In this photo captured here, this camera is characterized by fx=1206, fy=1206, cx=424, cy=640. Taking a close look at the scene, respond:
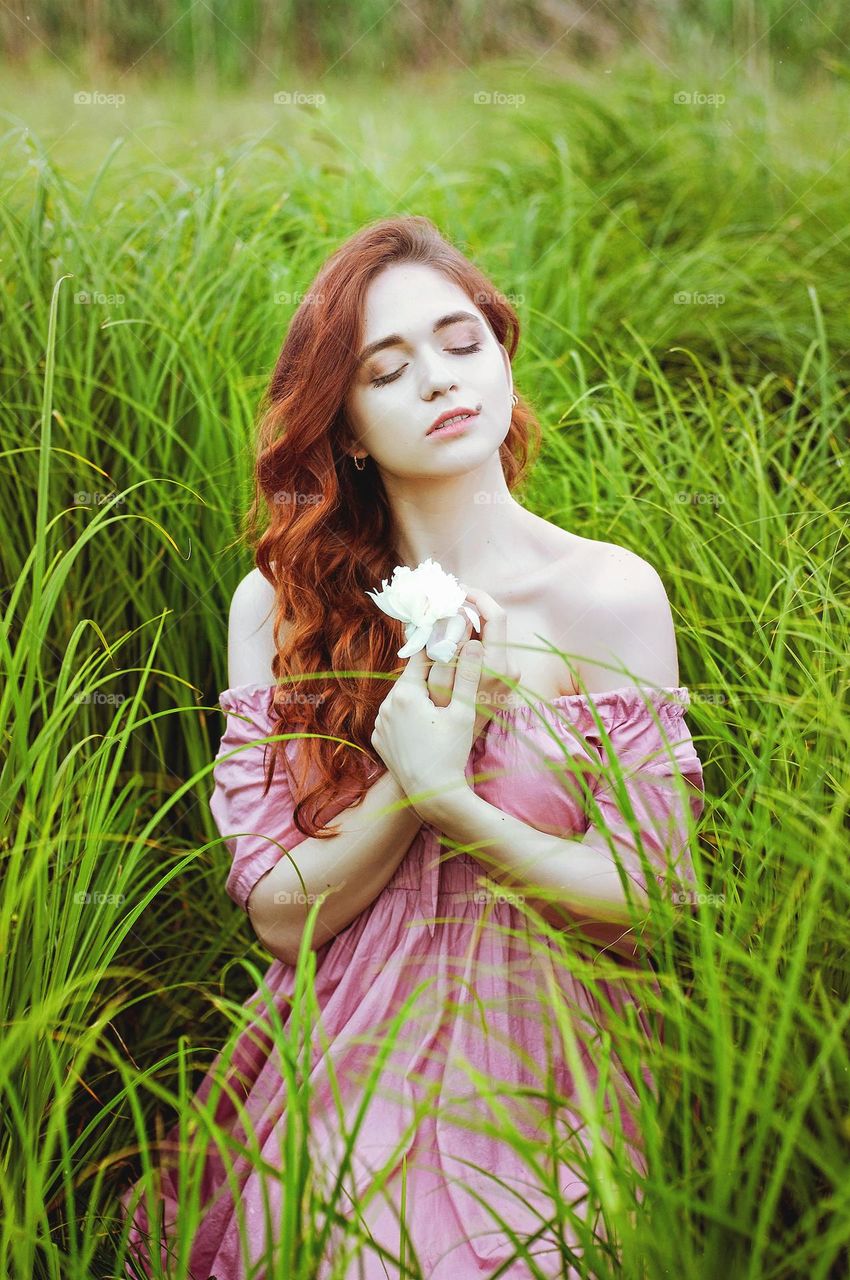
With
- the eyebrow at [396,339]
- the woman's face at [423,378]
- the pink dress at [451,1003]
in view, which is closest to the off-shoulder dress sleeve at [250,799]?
the pink dress at [451,1003]

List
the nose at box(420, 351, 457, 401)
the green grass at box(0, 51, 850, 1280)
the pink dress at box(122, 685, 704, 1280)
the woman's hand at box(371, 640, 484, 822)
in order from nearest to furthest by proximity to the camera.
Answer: the green grass at box(0, 51, 850, 1280)
the pink dress at box(122, 685, 704, 1280)
the woman's hand at box(371, 640, 484, 822)
the nose at box(420, 351, 457, 401)

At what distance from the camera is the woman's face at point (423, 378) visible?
1.78 m

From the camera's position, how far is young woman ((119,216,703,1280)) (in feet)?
5.22

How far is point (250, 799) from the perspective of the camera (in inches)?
74.6

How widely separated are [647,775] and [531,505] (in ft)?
3.67

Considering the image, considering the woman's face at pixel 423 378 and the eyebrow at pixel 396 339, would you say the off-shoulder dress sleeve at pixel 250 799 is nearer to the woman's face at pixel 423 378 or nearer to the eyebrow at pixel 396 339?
the woman's face at pixel 423 378

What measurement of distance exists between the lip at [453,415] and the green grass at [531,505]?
48 centimetres

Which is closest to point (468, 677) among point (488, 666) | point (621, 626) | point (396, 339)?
point (488, 666)

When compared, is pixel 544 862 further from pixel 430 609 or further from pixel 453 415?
pixel 453 415

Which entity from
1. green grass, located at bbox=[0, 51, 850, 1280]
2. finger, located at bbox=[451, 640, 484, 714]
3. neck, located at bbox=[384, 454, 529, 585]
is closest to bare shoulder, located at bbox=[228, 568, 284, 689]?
green grass, located at bbox=[0, 51, 850, 1280]

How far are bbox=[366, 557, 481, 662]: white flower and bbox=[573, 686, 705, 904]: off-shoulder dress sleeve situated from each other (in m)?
0.21

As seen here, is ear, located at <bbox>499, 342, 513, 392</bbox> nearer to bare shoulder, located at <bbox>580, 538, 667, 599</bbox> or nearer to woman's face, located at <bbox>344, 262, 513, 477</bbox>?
woman's face, located at <bbox>344, 262, 513, 477</bbox>

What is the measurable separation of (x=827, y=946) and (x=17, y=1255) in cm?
96

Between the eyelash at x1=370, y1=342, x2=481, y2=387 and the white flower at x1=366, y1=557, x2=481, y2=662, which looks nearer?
the white flower at x1=366, y1=557, x2=481, y2=662
